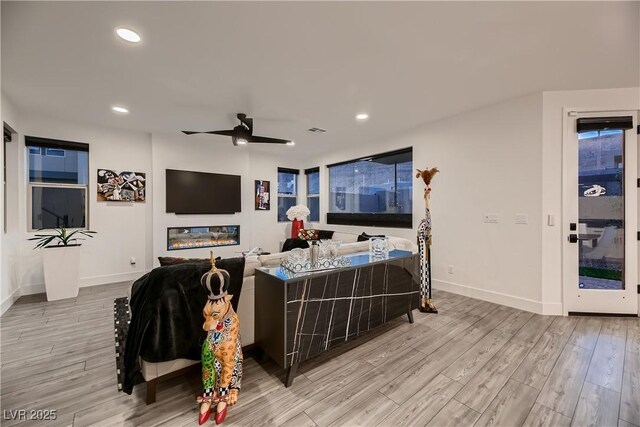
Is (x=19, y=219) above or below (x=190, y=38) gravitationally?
below

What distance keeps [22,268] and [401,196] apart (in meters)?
6.12

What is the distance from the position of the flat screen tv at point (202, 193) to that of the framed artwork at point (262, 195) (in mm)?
502

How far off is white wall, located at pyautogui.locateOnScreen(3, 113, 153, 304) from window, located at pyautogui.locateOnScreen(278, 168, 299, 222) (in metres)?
2.83

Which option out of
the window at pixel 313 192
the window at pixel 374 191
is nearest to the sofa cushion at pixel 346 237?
the window at pixel 374 191

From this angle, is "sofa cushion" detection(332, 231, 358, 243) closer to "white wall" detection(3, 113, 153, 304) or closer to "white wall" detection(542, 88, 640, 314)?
"white wall" detection(542, 88, 640, 314)

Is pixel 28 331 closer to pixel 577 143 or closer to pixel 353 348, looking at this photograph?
pixel 353 348

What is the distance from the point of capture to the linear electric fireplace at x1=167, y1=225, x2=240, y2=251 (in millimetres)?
5023

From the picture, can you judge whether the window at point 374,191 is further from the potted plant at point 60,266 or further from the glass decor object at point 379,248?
the potted plant at point 60,266

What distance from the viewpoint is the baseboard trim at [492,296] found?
10.5 feet

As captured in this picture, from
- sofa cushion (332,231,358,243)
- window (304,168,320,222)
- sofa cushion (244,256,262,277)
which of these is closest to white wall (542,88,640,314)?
sofa cushion (332,231,358,243)

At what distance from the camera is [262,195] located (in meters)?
6.24

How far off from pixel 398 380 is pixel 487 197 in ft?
9.23

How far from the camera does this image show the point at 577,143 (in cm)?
311

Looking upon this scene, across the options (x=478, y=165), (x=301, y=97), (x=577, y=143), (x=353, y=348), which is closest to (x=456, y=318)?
(x=353, y=348)
